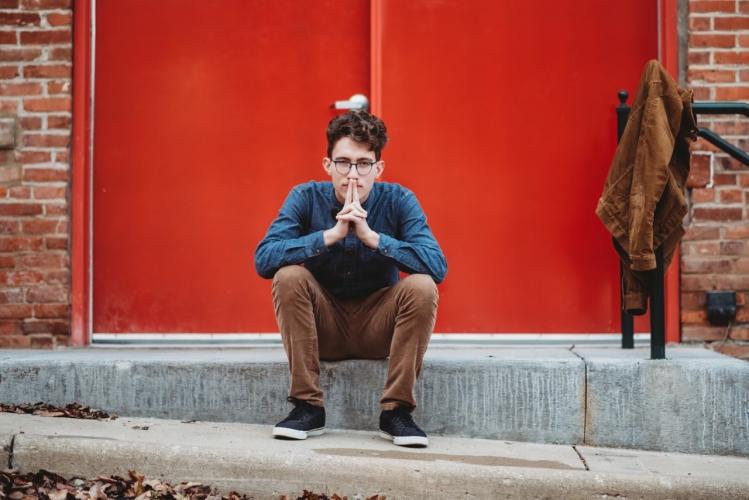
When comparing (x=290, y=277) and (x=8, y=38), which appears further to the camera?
(x=8, y=38)

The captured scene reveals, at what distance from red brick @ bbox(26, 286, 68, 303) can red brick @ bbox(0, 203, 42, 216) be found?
38 centimetres

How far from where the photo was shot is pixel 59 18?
4.21 metres

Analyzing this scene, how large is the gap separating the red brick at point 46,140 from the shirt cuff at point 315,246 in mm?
1728

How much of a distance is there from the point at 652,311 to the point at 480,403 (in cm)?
80

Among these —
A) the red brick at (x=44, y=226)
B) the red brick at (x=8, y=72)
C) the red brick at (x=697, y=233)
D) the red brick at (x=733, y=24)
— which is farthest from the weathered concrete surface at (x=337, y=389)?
the red brick at (x=733, y=24)

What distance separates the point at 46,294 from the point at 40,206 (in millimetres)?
439

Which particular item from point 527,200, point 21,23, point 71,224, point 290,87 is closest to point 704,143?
point 527,200

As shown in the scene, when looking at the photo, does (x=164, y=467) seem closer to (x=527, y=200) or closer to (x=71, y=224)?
(x=71, y=224)

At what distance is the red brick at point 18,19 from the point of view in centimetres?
422

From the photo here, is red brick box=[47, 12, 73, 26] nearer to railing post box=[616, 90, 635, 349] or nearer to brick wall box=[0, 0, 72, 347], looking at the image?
brick wall box=[0, 0, 72, 347]

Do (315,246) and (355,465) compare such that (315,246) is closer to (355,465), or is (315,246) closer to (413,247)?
(413,247)

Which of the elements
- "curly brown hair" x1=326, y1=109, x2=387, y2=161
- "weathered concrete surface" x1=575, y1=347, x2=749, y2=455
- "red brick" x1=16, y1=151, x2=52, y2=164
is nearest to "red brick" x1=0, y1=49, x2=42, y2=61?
"red brick" x1=16, y1=151, x2=52, y2=164

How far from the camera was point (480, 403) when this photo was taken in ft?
11.4

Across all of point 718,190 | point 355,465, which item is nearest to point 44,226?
point 355,465
